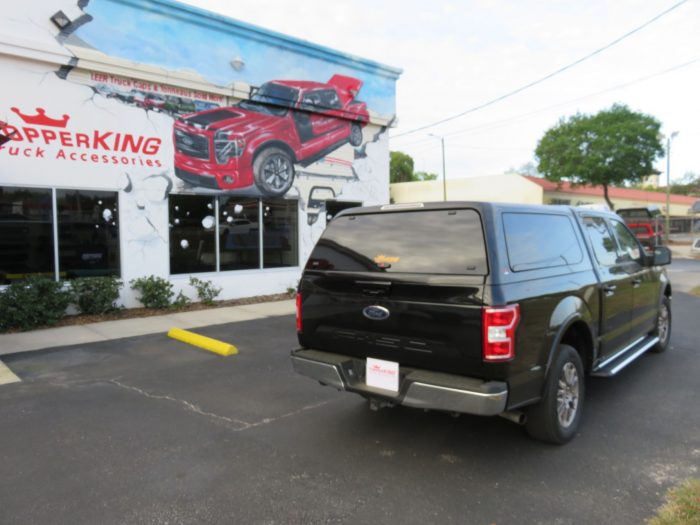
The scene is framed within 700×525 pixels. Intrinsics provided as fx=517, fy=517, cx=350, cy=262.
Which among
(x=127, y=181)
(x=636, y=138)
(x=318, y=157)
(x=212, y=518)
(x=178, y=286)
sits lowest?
(x=212, y=518)

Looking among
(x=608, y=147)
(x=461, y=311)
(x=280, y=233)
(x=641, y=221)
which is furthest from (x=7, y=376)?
(x=608, y=147)

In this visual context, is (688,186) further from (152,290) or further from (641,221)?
(152,290)

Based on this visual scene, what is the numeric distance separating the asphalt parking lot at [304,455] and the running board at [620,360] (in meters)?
0.36

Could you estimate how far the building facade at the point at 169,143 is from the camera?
28.5 ft

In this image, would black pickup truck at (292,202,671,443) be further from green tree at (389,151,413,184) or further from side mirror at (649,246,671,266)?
green tree at (389,151,413,184)

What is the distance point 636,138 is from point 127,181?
34.6m

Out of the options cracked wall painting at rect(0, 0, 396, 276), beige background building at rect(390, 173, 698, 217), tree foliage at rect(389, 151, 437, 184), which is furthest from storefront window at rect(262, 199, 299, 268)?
tree foliage at rect(389, 151, 437, 184)

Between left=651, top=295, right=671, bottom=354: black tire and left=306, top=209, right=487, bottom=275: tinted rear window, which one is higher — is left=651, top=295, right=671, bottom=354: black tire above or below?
below

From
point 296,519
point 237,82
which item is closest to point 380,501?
point 296,519

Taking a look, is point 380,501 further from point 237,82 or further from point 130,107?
point 237,82

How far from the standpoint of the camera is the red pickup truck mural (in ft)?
35.3

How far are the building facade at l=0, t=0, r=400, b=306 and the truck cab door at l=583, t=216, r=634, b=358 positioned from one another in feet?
26.2

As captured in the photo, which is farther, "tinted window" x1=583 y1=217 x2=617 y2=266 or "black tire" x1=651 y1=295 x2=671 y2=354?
"black tire" x1=651 y1=295 x2=671 y2=354

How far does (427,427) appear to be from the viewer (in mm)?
4395
